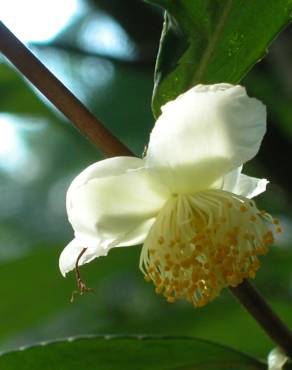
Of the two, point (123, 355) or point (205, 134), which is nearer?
point (205, 134)

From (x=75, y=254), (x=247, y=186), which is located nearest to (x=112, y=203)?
(x=75, y=254)

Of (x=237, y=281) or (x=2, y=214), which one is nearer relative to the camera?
(x=237, y=281)

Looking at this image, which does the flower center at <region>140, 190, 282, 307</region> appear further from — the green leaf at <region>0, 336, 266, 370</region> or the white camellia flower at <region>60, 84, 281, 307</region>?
the green leaf at <region>0, 336, 266, 370</region>

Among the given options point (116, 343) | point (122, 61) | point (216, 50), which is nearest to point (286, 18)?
point (216, 50)

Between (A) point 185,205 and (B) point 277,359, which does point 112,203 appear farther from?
(B) point 277,359

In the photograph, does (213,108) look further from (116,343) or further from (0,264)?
(0,264)

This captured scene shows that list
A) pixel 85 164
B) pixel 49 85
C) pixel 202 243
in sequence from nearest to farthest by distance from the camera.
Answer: pixel 49 85 → pixel 202 243 → pixel 85 164

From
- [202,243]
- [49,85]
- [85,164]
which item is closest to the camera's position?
[49,85]
